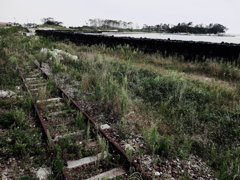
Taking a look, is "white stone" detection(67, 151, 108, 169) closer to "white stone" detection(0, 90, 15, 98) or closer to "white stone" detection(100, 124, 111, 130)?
"white stone" detection(100, 124, 111, 130)

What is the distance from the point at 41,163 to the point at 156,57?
10.6 m

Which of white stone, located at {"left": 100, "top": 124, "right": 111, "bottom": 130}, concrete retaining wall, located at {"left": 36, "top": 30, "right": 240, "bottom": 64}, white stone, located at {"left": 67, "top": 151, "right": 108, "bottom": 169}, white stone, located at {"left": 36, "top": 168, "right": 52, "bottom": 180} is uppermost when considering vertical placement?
concrete retaining wall, located at {"left": 36, "top": 30, "right": 240, "bottom": 64}

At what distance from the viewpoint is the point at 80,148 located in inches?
140

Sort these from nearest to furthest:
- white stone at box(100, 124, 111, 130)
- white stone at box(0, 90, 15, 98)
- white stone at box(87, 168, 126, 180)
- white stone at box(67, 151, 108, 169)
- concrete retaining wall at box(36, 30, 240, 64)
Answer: white stone at box(87, 168, 126, 180), white stone at box(67, 151, 108, 169), white stone at box(100, 124, 111, 130), white stone at box(0, 90, 15, 98), concrete retaining wall at box(36, 30, 240, 64)

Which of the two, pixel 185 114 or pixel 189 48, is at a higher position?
pixel 189 48

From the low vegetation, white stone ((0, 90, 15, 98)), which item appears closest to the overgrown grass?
the low vegetation

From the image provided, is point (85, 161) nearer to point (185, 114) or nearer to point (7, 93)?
point (185, 114)

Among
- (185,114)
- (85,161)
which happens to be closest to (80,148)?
(85,161)

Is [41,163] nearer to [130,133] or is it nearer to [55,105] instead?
[130,133]

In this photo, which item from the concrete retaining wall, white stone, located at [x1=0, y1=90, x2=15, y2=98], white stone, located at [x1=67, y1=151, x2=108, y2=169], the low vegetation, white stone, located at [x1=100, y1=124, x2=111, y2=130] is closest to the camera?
white stone, located at [x1=67, y1=151, x2=108, y2=169]

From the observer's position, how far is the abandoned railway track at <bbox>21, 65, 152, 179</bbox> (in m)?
3.04

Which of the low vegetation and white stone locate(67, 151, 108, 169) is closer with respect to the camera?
white stone locate(67, 151, 108, 169)

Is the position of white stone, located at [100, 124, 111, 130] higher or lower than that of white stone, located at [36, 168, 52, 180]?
higher

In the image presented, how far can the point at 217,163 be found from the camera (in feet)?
10.9
